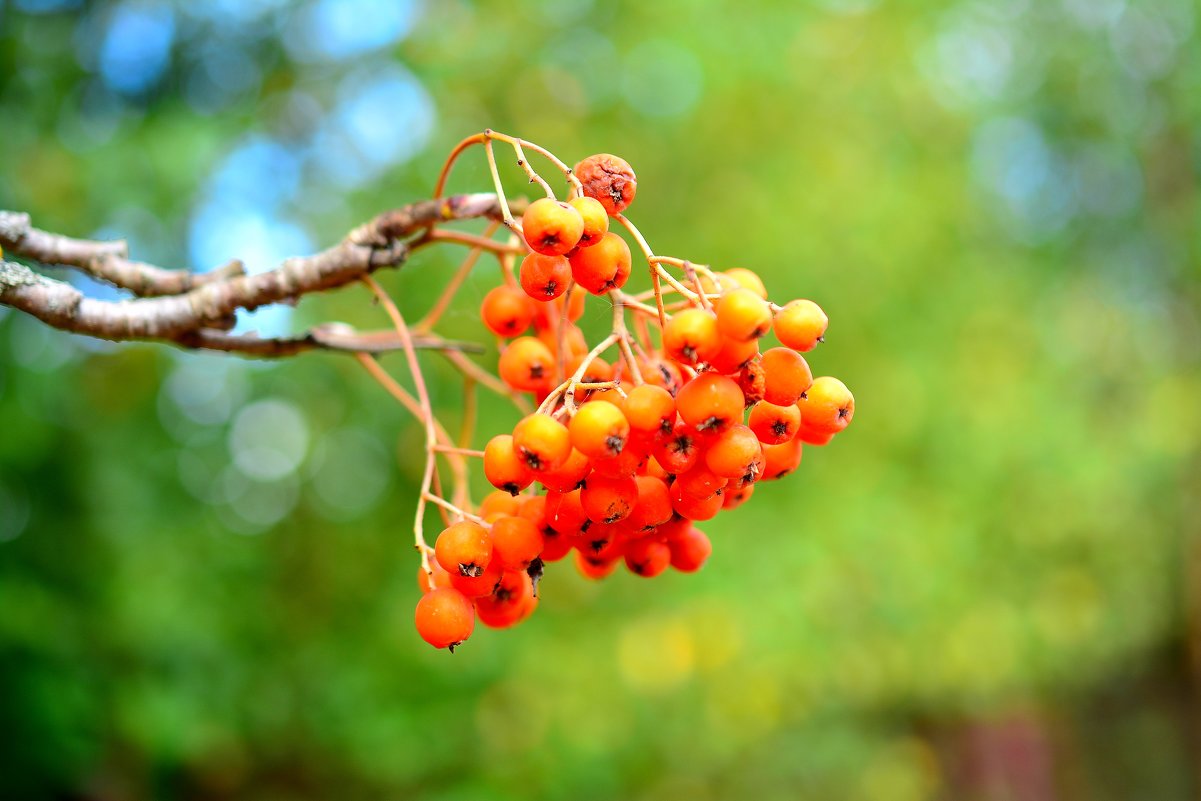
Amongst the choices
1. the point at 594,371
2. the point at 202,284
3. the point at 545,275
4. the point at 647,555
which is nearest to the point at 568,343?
the point at 594,371

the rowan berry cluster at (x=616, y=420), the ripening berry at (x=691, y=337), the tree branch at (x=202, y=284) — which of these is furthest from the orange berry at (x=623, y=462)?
the tree branch at (x=202, y=284)

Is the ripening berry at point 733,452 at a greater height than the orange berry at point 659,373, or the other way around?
the orange berry at point 659,373

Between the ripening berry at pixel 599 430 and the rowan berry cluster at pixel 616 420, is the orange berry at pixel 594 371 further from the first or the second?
the ripening berry at pixel 599 430

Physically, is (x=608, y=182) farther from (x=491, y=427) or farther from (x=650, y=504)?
(x=491, y=427)

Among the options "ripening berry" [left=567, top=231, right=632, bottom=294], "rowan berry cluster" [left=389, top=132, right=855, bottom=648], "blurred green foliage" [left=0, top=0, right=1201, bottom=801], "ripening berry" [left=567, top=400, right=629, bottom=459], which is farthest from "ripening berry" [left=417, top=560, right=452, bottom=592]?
"blurred green foliage" [left=0, top=0, right=1201, bottom=801]

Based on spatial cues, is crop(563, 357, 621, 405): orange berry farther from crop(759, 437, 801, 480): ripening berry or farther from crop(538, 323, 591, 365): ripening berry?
crop(759, 437, 801, 480): ripening berry

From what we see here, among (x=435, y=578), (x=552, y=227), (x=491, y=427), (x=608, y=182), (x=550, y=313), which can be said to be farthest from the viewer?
(x=491, y=427)
